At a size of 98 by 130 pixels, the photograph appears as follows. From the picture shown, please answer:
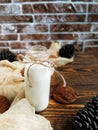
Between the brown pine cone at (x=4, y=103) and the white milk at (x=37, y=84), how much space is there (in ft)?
0.23

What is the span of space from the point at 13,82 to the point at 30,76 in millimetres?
174

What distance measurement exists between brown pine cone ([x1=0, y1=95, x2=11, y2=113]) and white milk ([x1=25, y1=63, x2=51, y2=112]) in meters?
0.07

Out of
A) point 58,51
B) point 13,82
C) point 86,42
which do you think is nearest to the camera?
point 13,82

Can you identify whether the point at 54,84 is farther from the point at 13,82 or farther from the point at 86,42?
the point at 86,42

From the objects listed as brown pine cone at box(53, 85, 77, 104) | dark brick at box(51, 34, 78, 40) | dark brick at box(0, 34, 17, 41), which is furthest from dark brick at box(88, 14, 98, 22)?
brown pine cone at box(53, 85, 77, 104)

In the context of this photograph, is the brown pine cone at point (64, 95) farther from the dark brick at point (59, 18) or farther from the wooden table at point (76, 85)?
the dark brick at point (59, 18)

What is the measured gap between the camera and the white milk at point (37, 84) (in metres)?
0.69

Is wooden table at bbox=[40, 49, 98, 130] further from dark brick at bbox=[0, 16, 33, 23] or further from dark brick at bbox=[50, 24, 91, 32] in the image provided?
dark brick at bbox=[0, 16, 33, 23]

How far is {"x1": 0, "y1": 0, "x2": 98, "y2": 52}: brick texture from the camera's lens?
4.21 ft

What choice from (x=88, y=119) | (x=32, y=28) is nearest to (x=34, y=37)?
(x=32, y=28)

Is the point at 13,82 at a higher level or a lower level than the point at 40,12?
lower

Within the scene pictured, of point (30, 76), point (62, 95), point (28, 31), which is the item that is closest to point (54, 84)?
point (62, 95)

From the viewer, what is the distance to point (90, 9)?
130 centimetres

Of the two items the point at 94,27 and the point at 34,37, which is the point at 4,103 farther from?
the point at 94,27
